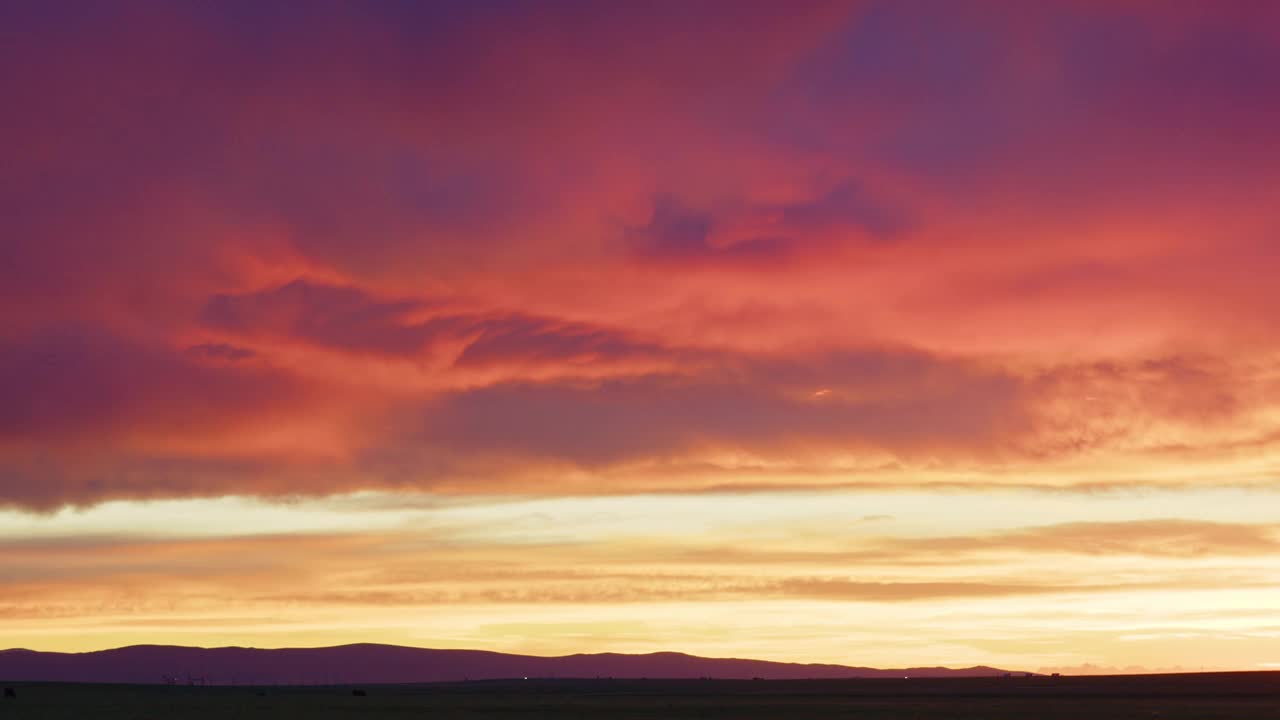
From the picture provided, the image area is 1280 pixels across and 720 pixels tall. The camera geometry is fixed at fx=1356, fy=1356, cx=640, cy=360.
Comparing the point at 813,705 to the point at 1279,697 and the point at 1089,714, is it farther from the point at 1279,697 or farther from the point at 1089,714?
the point at 1279,697

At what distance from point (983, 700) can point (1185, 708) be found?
91.2 ft

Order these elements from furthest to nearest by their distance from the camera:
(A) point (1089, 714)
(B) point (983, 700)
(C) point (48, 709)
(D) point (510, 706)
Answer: (B) point (983, 700) < (D) point (510, 706) < (A) point (1089, 714) < (C) point (48, 709)

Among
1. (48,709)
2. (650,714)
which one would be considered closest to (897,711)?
(650,714)

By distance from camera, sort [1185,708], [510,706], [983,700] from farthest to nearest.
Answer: [983,700] → [510,706] → [1185,708]

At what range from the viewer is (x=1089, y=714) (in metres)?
112

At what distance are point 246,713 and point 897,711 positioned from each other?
55.9 m

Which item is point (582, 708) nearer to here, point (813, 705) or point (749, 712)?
point (749, 712)

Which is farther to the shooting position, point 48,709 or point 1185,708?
point 1185,708

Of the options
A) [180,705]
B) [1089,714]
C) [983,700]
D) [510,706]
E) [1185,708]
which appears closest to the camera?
[180,705]

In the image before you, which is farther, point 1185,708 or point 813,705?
point 813,705

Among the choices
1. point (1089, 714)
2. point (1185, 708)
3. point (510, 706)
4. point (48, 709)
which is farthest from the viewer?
point (510, 706)

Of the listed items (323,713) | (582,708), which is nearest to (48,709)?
(323,713)

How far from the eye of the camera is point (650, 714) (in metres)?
108

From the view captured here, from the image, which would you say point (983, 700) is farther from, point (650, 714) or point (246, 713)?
point (246, 713)
